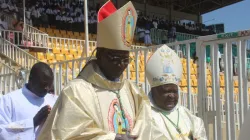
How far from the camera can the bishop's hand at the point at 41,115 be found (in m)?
3.08

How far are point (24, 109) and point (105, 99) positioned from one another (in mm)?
1236

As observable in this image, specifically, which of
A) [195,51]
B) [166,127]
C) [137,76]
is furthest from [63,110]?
[137,76]

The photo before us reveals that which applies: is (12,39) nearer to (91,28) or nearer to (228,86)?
(91,28)

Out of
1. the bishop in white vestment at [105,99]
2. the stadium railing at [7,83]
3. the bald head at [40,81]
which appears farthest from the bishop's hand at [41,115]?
the stadium railing at [7,83]

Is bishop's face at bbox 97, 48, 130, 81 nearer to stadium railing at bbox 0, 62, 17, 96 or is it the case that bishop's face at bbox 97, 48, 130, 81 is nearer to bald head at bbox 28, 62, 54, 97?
bald head at bbox 28, 62, 54, 97

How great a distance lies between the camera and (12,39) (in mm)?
13758

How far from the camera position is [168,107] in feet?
10.0

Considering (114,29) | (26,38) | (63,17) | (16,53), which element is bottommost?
(114,29)

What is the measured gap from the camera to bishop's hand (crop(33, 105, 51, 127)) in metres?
3.08

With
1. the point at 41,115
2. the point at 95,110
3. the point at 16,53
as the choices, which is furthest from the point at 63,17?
the point at 95,110

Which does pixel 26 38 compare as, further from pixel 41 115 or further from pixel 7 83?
pixel 41 115

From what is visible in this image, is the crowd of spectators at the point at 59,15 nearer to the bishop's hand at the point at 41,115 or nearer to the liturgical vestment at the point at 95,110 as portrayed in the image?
the bishop's hand at the point at 41,115

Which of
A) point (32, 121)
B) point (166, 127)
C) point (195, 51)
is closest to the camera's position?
point (166, 127)

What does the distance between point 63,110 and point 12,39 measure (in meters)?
12.3
